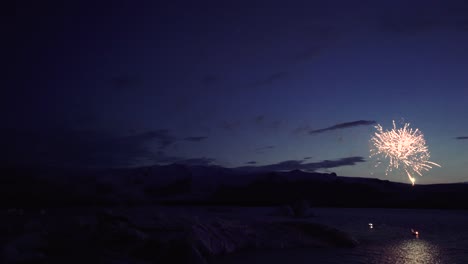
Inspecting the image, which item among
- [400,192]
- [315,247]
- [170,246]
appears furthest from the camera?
[400,192]

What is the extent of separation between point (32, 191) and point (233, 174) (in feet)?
273

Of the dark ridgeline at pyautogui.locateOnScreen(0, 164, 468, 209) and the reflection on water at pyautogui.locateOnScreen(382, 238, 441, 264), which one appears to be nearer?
the reflection on water at pyautogui.locateOnScreen(382, 238, 441, 264)

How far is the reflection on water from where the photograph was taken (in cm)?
1149

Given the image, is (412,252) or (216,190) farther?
(216,190)

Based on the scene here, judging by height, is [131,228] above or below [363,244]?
above

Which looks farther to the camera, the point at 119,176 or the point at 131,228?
the point at 119,176

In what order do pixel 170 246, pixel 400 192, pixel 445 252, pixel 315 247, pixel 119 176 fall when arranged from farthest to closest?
pixel 119 176, pixel 400 192, pixel 315 247, pixel 445 252, pixel 170 246

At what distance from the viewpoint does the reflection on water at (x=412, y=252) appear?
452 inches

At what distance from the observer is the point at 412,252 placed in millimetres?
12883

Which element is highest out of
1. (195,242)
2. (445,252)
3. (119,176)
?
(119,176)

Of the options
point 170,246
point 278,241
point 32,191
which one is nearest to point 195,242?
point 170,246

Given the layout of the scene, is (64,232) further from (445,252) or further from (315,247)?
(445,252)

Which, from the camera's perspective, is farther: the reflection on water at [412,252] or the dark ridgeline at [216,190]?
the dark ridgeline at [216,190]

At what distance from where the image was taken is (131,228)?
495 inches
